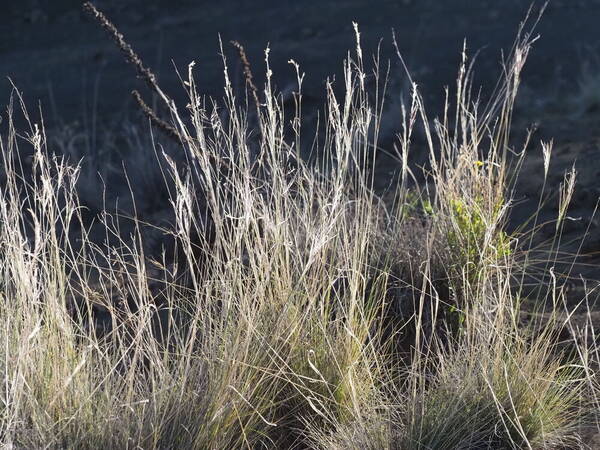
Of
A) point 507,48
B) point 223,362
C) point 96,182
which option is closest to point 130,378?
point 223,362

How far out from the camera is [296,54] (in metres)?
13.1

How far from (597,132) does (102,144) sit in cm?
512

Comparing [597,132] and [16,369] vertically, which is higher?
[16,369]

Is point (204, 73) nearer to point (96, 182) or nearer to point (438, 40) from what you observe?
point (438, 40)

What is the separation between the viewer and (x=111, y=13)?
16328mm

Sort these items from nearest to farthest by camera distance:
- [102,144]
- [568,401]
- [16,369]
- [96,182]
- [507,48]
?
[16,369] < [568,401] < [96,182] < [102,144] < [507,48]

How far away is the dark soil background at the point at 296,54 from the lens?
7.76 metres

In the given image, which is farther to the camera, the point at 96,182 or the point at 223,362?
the point at 96,182

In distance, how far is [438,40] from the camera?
1245 centimetres

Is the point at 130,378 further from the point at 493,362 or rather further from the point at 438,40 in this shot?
the point at 438,40

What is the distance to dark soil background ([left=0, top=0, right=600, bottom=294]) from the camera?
7.76m

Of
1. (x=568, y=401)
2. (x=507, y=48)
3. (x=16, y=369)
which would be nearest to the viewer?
(x=16, y=369)

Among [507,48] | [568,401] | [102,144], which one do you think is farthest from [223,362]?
[507,48]

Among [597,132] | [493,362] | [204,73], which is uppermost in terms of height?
[493,362]
